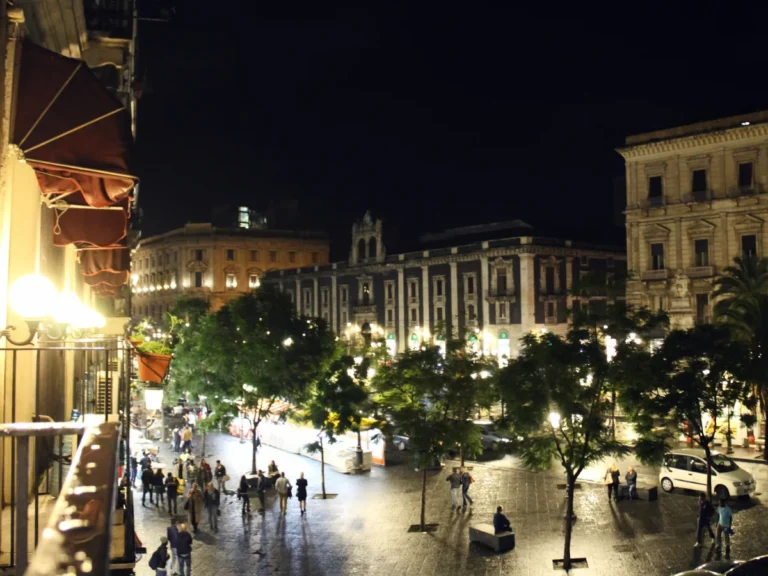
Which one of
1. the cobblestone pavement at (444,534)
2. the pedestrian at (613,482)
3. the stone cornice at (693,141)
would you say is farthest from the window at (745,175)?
the pedestrian at (613,482)

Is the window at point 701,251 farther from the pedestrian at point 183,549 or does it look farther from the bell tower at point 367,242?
the pedestrian at point 183,549

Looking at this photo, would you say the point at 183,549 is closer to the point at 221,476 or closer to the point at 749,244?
the point at 221,476

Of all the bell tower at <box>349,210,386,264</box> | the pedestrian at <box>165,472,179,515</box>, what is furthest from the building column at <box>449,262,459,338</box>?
the pedestrian at <box>165,472,179,515</box>

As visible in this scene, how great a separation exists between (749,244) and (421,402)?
25781mm

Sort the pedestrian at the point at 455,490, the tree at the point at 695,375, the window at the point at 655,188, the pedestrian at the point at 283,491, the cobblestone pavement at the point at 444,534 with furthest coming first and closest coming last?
the window at the point at 655,188
the pedestrian at the point at 455,490
the pedestrian at the point at 283,491
the tree at the point at 695,375
the cobblestone pavement at the point at 444,534

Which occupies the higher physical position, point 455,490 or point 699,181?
point 699,181

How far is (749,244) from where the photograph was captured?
42.7 m

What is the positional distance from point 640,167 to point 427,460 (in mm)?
30336

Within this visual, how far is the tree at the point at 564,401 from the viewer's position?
19203 millimetres

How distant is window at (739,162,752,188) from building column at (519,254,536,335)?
18.6 m

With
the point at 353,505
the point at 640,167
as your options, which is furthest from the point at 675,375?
the point at 640,167

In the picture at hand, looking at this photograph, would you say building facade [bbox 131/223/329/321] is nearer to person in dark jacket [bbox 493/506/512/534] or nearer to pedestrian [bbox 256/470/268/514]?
pedestrian [bbox 256/470/268/514]

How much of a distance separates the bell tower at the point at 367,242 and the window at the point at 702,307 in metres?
33.6

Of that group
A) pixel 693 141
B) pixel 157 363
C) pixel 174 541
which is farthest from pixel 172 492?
pixel 693 141
